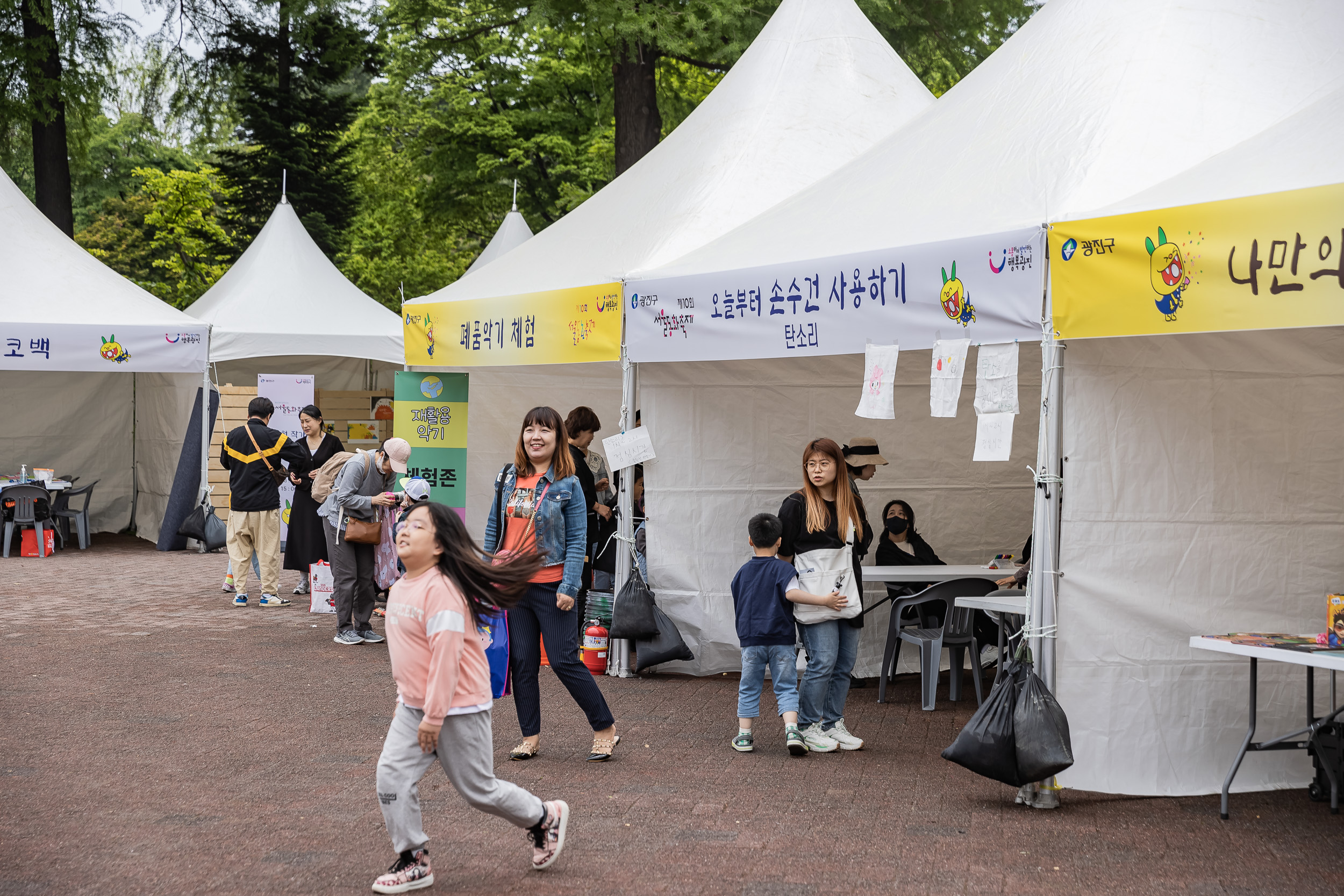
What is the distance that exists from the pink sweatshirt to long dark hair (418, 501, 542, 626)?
3 cm

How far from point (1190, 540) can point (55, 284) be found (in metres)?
13.6

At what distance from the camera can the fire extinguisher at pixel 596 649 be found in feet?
26.8

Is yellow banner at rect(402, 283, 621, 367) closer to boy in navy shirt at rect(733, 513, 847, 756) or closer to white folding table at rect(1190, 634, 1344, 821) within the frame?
boy in navy shirt at rect(733, 513, 847, 756)

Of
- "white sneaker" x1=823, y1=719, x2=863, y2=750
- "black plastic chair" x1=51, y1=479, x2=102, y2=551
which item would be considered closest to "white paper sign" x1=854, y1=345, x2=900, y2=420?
"white sneaker" x1=823, y1=719, x2=863, y2=750

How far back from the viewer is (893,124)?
9.73 metres

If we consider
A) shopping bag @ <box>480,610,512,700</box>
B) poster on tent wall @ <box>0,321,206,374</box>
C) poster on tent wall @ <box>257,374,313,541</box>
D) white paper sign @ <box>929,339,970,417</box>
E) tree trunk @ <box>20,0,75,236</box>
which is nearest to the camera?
shopping bag @ <box>480,610,512,700</box>

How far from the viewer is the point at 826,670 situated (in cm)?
615

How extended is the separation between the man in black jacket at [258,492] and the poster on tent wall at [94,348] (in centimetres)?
430

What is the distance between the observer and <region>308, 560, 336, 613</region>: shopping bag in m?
10.4

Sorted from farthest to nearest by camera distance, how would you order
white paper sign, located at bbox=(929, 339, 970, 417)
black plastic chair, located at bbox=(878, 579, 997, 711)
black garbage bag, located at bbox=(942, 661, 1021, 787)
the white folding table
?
black plastic chair, located at bbox=(878, 579, 997, 711), white paper sign, located at bbox=(929, 339, 970, 417), black garbage bag, located at bbox=(942, 661, 1021, 787), the white folding table

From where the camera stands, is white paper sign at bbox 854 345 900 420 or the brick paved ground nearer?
the brick paved ground

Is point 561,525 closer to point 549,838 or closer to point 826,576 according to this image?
point 826,576

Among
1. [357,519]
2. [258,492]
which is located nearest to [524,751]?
[357,519]

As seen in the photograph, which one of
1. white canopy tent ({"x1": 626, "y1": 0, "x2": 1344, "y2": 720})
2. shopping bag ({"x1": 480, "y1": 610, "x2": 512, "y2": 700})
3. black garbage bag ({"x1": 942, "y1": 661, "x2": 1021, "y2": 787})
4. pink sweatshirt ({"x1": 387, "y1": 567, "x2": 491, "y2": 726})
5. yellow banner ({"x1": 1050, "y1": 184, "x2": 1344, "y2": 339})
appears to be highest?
white canopy tent ({"x1": 626, "y1": 0, "x2": 1344, "y2": 720})
